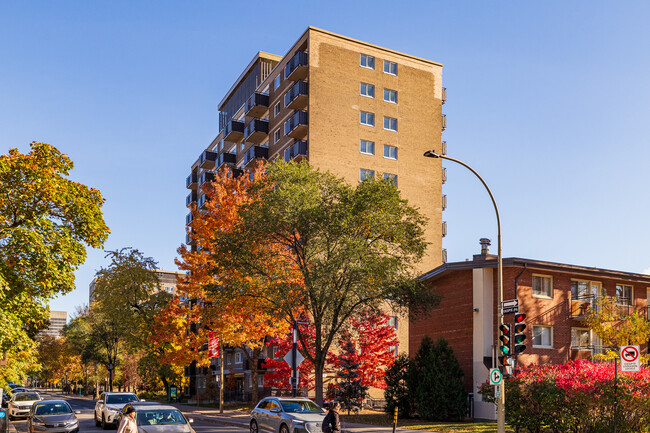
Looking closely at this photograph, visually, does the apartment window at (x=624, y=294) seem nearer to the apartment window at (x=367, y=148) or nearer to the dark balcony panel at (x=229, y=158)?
the apartment window at (x=367, y=148)

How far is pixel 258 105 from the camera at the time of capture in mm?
69062

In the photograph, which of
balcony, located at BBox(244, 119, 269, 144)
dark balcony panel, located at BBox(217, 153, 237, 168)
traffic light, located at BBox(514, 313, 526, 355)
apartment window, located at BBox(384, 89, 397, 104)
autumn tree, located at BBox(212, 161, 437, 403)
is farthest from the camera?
dark balcony panel, located at BBox(217, 153, 237, 168)

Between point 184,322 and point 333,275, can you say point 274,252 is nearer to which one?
point 333,275

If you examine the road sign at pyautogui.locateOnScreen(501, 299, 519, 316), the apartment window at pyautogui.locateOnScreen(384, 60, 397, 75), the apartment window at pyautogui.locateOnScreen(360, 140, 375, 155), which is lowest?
the road sign at pyautogui.locateOnScreen(501, 299, 519, 316)

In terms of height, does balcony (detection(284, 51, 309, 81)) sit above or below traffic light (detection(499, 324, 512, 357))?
above

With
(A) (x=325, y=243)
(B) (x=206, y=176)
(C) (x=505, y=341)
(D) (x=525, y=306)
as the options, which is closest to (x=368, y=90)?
(D) (x=525, y=306)

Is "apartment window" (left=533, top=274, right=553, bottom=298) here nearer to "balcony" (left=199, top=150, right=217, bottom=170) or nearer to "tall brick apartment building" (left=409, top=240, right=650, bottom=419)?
"tall brick apartment building" (left=409, top=240, right=650, bottom=419)

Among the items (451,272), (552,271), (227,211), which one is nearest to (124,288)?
(227,211)

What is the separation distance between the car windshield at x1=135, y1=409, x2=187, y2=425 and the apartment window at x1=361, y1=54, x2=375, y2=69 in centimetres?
4829

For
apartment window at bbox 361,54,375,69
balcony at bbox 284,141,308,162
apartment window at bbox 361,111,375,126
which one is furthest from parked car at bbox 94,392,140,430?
apartment window at bbox 361,54,375,69

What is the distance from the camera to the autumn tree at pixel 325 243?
32312 millimetres

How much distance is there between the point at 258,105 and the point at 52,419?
157ft

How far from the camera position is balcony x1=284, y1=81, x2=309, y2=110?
59625mm

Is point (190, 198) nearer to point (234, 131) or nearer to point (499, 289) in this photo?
point (234, 131)
